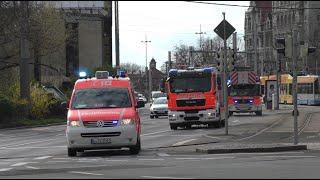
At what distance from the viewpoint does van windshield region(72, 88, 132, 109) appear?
785 inches

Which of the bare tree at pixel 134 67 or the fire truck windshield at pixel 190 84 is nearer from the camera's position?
the fire truck windshield at pixel 190 84

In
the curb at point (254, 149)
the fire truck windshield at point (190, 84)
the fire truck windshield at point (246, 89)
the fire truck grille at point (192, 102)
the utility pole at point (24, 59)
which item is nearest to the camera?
the curb at point (254, 149)

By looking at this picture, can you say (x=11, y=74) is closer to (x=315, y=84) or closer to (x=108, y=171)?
(x=315, y=84)

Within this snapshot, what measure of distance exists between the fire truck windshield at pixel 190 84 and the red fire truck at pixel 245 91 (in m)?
16.8

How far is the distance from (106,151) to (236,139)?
6.00 m

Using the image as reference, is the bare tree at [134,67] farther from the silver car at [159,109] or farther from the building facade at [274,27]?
the silver car at [159,109]

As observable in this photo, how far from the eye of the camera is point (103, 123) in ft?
62.4

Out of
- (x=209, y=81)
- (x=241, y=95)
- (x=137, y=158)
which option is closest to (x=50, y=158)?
(x=137, y=158)

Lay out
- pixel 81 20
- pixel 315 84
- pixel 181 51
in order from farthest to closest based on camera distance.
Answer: pixel 181 51
pixel 81 20
pixel 315 84

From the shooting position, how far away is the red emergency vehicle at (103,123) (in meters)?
19.0

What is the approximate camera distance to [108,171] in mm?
14508

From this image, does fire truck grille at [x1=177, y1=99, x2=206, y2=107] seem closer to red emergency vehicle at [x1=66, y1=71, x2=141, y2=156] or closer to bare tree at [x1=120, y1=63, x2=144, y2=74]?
red emergency vehicle at [x1=66, y1=71, x2=141, y2=156]

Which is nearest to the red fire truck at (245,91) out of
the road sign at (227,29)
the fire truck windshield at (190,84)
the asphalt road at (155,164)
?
the fire truck windshield at (190,84)

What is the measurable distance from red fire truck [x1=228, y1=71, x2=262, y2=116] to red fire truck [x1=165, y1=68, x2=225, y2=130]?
16359 mm
